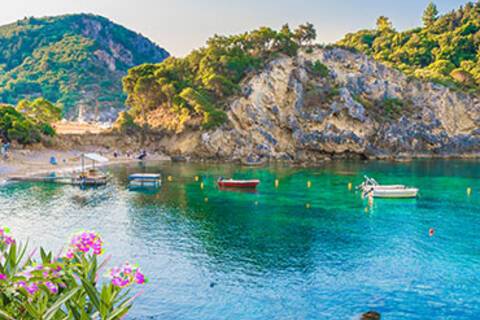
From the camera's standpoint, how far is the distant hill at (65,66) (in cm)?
14188

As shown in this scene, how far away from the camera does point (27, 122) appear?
71.5 metres

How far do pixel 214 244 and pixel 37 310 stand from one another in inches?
893

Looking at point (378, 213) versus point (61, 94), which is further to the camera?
point (61, 94)

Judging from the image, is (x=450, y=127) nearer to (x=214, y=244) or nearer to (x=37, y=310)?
(x=214, y=244)

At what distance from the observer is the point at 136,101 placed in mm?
93500

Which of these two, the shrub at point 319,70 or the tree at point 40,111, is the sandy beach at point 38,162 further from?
the shrub at point 319,70

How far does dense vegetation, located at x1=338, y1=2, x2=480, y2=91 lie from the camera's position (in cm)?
10412

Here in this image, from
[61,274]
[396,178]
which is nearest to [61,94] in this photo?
[396,178]

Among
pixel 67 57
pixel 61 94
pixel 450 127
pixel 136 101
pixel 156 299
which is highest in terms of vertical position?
pixel 67 57

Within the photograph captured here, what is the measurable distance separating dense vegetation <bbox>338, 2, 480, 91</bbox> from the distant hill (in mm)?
93852

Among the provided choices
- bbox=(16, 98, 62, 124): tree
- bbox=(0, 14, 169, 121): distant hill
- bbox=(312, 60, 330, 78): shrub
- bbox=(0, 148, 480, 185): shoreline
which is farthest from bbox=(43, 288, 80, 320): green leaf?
bbox=(0, 14, 169, 121): distant hill

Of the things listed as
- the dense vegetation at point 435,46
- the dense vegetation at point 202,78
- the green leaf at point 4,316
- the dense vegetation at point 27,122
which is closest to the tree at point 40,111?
the dense vegetation at point 27,122

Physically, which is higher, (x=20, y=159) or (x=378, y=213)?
(x=20, y=159)

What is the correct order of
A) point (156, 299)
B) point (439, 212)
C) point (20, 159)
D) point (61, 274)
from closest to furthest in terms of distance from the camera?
point (61, 274), point (156, 299), point (439, 212), point (20, 159)
